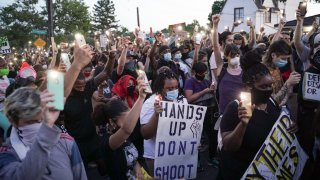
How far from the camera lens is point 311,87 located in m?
3.70

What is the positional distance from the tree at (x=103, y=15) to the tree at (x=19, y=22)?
42.7 meters

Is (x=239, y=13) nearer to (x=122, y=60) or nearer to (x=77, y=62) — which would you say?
(x=122, y=60)

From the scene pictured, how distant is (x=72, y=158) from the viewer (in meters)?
2.36

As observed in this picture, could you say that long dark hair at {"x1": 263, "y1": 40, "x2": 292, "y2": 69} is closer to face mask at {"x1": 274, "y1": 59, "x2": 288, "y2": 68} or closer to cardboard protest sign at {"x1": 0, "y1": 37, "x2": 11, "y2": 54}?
face mask at {"x1": 274, "y1": 59, "x2": 288, "y2": 68}

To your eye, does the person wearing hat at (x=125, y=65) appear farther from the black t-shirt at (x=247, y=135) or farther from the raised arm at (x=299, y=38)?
the black t-shirt at (x=247, y=135)

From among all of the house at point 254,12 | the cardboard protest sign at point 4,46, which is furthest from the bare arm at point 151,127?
the house at point 254,12

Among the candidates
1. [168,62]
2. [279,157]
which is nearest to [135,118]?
[279,157]

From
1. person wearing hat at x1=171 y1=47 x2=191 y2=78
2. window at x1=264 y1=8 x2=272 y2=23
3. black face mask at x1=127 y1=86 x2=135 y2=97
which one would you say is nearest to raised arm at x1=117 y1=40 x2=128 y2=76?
black face mask at x1=127 y1=86 x2=135 y2=97

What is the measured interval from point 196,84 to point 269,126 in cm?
277

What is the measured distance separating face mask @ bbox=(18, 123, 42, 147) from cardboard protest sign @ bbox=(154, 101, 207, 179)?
4.73 ft

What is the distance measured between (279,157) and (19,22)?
168ft

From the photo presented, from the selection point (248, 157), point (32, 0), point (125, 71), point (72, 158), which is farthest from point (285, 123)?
point (32, 0)

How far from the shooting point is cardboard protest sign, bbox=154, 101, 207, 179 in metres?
3.36

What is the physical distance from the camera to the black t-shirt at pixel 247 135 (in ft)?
9.04
